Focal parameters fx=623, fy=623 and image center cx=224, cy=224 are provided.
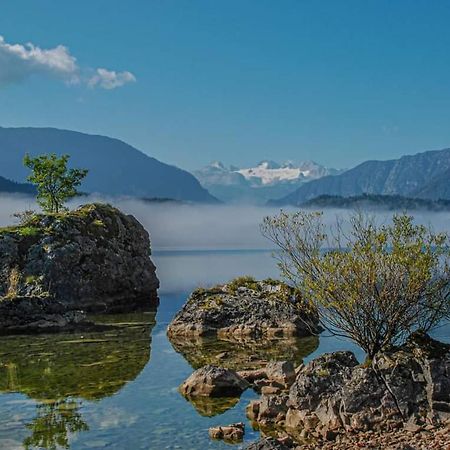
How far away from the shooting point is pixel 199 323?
54219 millimetres

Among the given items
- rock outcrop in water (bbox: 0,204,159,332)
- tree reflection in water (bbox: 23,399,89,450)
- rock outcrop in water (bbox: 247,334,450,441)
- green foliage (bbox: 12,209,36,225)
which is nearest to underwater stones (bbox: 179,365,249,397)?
rock outcrop in water (bbox: 247,334,450,441)

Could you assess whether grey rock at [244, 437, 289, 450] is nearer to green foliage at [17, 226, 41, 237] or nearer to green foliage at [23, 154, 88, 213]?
green foliage at [17, 226, 41, 237]

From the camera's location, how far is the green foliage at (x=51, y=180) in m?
86.0

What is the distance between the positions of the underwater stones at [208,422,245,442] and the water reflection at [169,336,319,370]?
13218 millimetres

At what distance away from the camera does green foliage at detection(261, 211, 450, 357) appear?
26672mm

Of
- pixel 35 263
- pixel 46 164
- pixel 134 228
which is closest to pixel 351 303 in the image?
pixel 35 263

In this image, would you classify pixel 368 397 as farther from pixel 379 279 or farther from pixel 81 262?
pixel 81 262

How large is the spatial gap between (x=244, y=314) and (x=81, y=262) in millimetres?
24380

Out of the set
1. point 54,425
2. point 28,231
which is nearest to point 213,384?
point 54,425

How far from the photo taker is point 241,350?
4459 cm

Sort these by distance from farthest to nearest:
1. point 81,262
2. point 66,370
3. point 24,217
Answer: point 24,217, point 81,262, point 66,370

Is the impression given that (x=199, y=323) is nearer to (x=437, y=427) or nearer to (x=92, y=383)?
(x=92, y=383)

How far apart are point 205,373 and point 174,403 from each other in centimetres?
242

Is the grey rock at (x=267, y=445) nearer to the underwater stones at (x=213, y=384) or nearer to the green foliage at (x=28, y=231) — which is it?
the underwater stones at (x=213, y=384)
